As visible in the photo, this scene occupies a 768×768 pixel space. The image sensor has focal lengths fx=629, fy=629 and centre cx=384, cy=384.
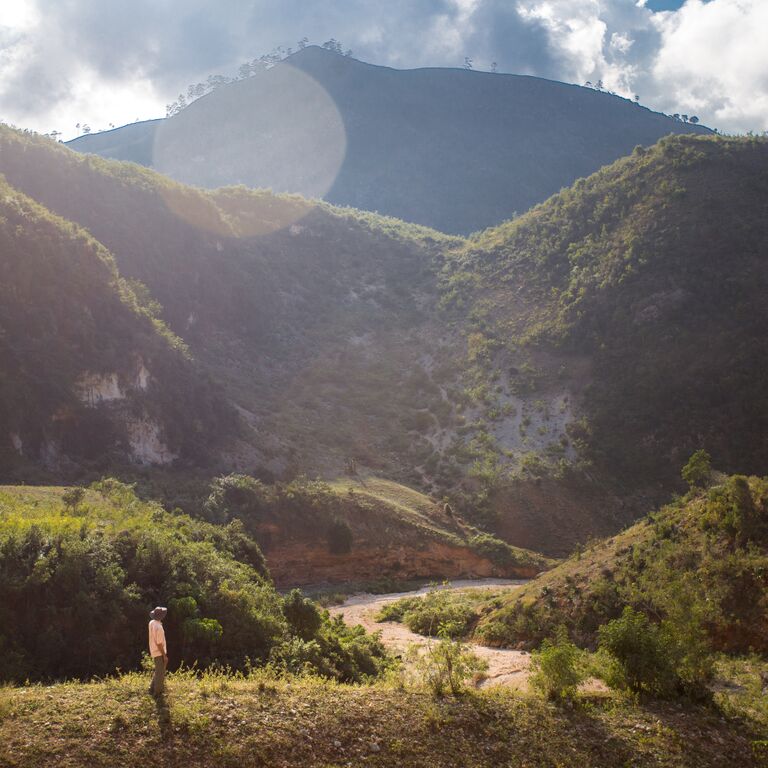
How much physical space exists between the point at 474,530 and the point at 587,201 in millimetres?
43170

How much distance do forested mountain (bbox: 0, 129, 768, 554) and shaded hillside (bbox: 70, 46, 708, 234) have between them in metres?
47.3

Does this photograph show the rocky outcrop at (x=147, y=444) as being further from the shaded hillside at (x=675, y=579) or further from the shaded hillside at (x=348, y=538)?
Result: the shaded hillside at (x=675, y=579)

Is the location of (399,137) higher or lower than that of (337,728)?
higher

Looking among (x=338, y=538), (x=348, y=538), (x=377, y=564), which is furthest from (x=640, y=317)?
(x=338, y=538)

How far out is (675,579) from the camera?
1658 centimetres

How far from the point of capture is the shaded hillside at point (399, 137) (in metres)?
119

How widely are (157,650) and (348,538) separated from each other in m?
24.8

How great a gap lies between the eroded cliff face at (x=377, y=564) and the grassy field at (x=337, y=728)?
21866mm

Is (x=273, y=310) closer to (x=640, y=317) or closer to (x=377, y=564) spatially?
(x=640, y=317)

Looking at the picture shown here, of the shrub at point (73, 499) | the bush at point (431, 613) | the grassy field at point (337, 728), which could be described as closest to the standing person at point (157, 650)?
the grassy field at point (337, 728)

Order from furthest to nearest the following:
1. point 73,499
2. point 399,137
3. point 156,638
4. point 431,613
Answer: point 399,137 < point 431,613 < point 73,499 < point 156,638

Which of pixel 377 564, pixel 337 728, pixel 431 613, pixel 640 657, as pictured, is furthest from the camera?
pixel 377 564

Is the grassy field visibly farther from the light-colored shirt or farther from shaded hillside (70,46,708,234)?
shaded hillside (70,46,708,234)

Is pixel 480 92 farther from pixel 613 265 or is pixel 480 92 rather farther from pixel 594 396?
pixel 594 396
